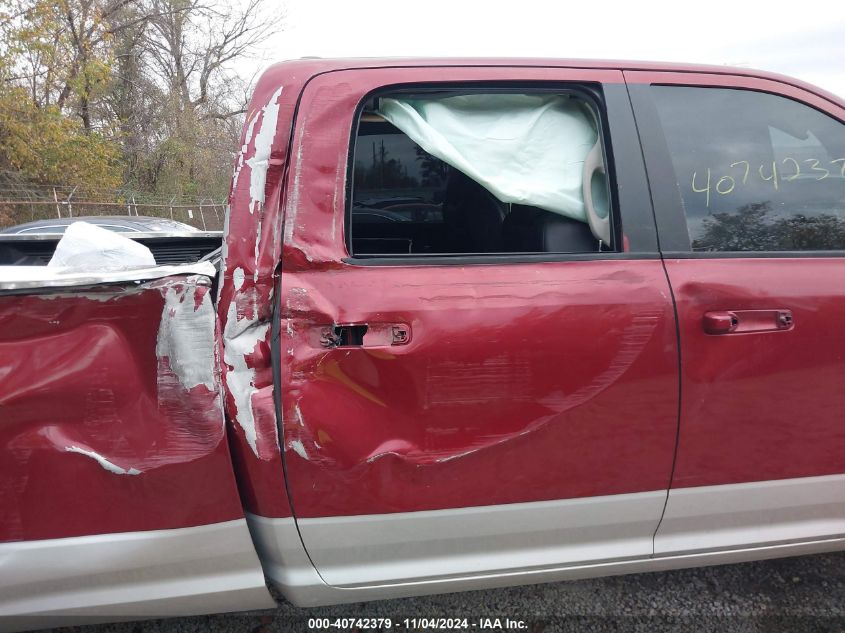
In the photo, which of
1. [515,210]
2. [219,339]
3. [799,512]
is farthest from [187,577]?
[799,512]

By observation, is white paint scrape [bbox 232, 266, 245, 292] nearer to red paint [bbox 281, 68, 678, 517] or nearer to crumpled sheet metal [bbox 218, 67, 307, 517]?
crumpled sheet metal [bbox 218, 67, 307, 517]

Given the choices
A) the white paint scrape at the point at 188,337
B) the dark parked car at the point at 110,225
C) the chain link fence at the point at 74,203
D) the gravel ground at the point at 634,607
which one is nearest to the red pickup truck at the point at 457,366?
the white paint scrape at the point at 188,337

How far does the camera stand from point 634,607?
199 centimetres

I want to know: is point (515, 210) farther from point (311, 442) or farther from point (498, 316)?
point (311, 442)

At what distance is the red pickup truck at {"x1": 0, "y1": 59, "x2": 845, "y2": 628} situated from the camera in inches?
54.7

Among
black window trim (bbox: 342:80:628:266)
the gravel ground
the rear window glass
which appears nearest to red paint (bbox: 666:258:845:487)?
the rear window glass

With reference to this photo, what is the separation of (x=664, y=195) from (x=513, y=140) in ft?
1.60

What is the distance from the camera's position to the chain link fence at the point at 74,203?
16.1m

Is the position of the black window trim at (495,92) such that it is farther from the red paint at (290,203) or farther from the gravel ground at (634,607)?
the gravel ground at (634,607)

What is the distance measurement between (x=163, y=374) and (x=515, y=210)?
1232mm

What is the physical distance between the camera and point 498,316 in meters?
1.45

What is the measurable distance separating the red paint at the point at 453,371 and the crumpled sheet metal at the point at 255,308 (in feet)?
0.15

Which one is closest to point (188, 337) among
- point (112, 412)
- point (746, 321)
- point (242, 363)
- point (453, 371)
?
point (242, 363)

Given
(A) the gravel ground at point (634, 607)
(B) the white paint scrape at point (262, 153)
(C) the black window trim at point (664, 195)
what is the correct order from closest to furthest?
(B) the white paint scrape at point (262, 153) → (C) the black window trim at point (664, 195) → (A) the gravel ground at point (634, 607)
